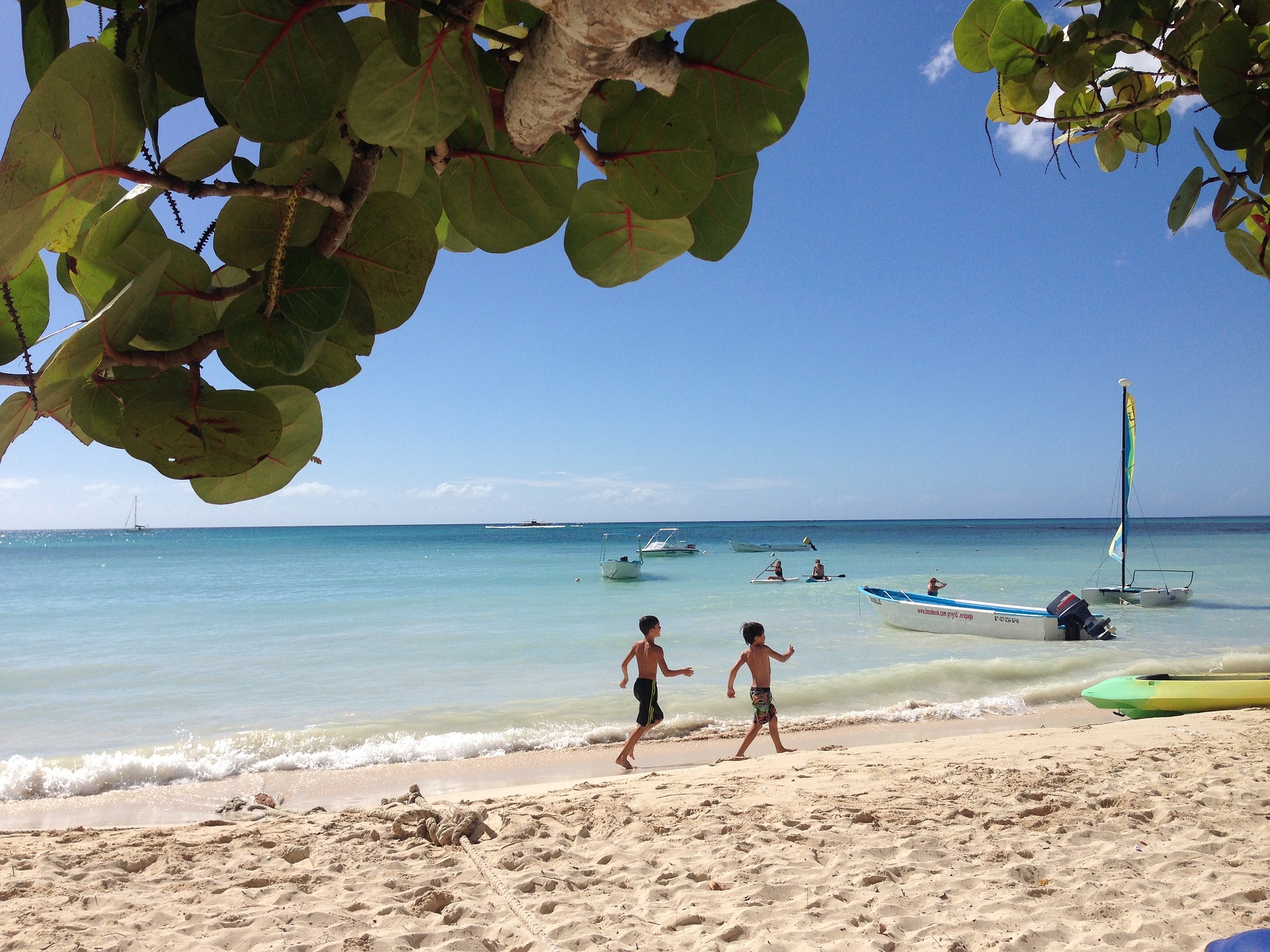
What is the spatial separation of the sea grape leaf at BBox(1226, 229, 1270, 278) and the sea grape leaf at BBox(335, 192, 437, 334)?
3.31ft

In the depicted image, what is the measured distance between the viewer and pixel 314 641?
1463cm

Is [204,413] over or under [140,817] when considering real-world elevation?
over

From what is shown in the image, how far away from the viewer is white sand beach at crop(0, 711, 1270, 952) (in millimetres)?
3025

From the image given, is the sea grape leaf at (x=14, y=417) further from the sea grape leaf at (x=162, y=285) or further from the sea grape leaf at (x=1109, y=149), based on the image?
the sea grape leaf at (x=1109, y=149)

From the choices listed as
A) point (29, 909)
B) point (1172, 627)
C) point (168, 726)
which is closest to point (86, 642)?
point (168, 726)

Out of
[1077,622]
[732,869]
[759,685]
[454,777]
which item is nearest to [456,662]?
[454,777]

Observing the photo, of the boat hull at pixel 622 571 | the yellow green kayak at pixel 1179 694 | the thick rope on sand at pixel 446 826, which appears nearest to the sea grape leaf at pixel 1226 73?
the thick rope on sand at pixel 446 826

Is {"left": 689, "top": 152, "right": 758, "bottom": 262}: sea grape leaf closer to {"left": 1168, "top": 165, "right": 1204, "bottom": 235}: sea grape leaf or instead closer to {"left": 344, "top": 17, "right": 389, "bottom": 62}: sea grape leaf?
{"left": 344, "top": 17, "right": 389, "bottom": 62}: sea grape leaf

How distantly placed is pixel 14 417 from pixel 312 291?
0.18 m

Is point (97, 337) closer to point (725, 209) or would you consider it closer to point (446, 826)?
point (725, 209)

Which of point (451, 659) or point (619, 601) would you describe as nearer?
point (451, 659)

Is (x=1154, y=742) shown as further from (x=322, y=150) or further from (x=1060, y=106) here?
(x=322, y=150)

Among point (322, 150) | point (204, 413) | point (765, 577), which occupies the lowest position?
point (765, 577)

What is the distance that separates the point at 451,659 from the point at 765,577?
1508cm
